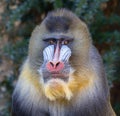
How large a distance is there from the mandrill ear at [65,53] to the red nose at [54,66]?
0.03m

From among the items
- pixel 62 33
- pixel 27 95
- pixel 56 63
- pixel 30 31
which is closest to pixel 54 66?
pixel 56 63

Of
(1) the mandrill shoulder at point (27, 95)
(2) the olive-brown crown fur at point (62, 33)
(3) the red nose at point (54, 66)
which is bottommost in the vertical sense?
(1) the mandrill shoulder at point (27, 95)

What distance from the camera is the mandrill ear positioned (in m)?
3.20

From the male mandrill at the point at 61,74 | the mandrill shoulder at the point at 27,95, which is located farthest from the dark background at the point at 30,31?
the mandrill shoulder at the point at 27,95

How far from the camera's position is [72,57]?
3.33m

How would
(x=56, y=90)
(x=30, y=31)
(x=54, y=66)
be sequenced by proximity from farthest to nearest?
(x=30, y=31) → (x=56, y=90) → (x=54, y=66)

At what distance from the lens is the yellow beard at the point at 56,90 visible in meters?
3.22

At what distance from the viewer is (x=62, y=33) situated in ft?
11.1

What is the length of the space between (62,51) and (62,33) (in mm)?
163

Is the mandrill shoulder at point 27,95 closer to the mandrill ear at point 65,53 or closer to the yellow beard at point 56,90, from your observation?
the yellow beard at point 56,90

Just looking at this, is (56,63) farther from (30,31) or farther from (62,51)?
(30,31)

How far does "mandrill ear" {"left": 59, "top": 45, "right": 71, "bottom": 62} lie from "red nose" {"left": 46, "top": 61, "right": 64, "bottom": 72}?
0.03 m

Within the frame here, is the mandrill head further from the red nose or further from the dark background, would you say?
the dark background

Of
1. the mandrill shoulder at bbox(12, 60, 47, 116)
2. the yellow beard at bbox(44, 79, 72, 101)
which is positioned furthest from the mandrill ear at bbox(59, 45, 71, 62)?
the mandrill shoulder at bbox(12, 60, 47, 116)
